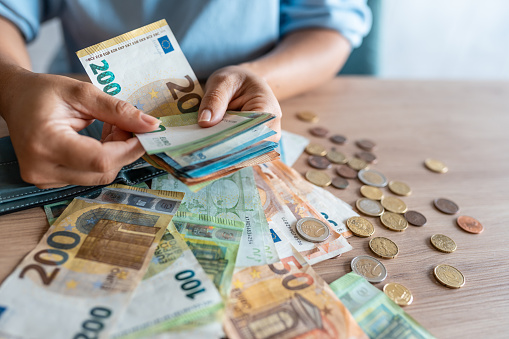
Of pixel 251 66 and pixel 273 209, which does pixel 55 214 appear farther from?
pixel 251 66

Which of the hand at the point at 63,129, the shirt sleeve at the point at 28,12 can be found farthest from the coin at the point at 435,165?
the shirt sleeve at the point at 28,12

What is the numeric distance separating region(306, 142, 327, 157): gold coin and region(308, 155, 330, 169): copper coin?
1cm

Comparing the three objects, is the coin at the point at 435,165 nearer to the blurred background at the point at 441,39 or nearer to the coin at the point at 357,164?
the coin at the point at 357,164

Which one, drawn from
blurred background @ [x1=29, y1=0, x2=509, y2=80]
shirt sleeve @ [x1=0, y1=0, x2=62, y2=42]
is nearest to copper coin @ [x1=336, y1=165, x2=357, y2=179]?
shirt sleeve @ [x1=0, y1=0, x2=62, y2=42]

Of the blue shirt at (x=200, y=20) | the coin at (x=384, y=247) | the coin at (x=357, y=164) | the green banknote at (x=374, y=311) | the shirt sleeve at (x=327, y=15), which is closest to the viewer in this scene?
the green banknote at (x=374, y=311)

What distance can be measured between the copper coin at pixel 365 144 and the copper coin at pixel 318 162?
0.41 feet

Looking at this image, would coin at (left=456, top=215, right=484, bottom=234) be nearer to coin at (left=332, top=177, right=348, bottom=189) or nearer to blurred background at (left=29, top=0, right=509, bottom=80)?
coin at (left=332, top=177, right=348, bottom=189)

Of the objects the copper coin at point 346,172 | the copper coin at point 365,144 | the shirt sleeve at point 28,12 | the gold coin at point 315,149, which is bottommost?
the copper coin at point 365,144

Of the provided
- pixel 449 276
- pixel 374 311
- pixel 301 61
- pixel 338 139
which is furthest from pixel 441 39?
pixel 374 311

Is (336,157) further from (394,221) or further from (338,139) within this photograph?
(394,221)

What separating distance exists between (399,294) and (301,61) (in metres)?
0.68

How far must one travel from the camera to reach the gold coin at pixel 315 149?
84 cm

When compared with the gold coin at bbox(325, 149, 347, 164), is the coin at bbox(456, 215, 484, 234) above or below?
below

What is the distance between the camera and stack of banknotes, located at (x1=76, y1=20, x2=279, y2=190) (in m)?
0.56
